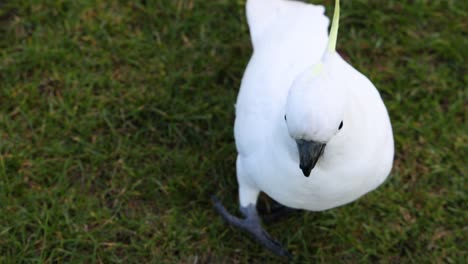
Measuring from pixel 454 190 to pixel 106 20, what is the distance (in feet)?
5.79

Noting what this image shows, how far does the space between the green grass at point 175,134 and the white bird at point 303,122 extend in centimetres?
25

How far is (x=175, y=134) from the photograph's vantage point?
2.60 meters

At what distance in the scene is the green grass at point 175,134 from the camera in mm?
2369

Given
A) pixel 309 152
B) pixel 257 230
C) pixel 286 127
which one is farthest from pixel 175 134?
pixel 309 152

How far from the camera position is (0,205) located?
7.78 feet

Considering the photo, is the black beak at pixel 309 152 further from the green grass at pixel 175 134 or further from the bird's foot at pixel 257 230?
the green grass at pixel 175 134

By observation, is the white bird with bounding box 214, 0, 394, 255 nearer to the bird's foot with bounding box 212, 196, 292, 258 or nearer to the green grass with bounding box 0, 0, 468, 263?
the bird's foot with bounding box 212, 196, 292, 258

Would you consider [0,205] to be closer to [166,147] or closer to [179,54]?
[166,147]

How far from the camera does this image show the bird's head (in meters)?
1.49

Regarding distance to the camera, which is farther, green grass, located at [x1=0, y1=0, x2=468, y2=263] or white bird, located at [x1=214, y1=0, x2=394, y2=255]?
green grass, located at [x1=0, y1=0, x2=468, y2=263]

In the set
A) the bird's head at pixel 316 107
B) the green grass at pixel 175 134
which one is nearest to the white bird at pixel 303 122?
the bird's head at pixel 316 107

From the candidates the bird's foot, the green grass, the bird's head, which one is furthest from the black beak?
the green grass

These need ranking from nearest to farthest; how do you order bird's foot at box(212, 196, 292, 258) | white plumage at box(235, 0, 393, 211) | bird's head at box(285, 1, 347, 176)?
bird's head at box(285, 1, 347, 176), white plumage at box(235, 0, 393, 211), bird's foot at box(212, 196, 292, 258)

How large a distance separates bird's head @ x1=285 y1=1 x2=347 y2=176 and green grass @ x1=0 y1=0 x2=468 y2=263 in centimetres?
94
